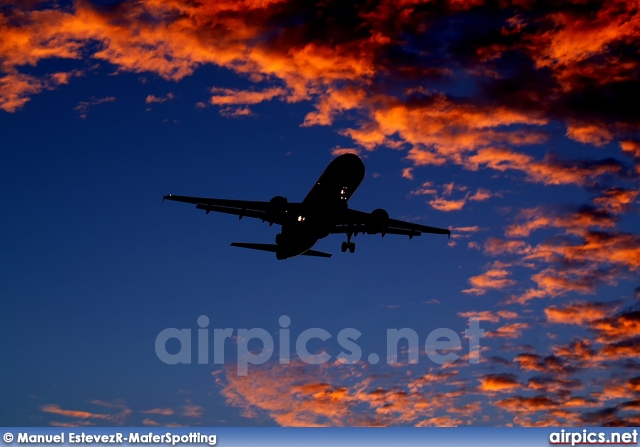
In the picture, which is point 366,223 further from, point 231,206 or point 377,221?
point 231,206

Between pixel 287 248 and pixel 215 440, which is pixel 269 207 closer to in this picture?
pixel 287 248

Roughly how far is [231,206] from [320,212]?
7.60m

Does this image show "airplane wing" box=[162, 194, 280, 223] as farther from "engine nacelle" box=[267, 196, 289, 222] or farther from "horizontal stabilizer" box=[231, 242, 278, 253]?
"horizontal stabilizer" box=[231, 242, 278, 253]

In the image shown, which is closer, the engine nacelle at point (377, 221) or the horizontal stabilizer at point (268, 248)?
the engine nacelle at point (377, 221)

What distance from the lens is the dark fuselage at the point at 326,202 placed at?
8344 centimetres

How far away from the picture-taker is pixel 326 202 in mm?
84375

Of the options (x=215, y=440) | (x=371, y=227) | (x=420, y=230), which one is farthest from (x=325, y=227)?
(x=215, y=440)

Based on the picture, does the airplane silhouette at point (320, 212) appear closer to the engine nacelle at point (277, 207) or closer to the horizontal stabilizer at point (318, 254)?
the engine nacelle at point (277, 207)

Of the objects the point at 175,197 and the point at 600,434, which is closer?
the point at 600,434

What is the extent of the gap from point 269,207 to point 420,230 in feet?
51.2

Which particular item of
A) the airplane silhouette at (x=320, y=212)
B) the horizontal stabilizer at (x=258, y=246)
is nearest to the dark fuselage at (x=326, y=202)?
the airplane silhouette at (x=320, y=212)

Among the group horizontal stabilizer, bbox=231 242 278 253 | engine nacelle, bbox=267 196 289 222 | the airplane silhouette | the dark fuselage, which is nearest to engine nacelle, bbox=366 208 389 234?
the airplane silhouette

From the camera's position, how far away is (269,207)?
85.8 metres

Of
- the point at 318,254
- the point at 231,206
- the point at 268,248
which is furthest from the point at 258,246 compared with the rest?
the point at 231,206
